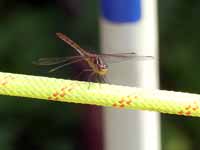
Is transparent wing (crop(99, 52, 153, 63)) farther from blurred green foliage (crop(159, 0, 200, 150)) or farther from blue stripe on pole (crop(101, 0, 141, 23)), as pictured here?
blurred green foliage (crop(159, 0, 200, 150))

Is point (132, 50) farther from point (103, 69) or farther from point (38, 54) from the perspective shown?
point (38, 54)

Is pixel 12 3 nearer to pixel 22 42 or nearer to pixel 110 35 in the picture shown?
pixel 22 42

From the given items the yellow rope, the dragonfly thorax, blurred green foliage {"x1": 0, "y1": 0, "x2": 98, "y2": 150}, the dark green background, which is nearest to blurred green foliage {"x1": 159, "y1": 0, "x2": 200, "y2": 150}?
the dark green background

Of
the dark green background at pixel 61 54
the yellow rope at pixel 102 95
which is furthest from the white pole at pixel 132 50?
the dark green background at pixel 61 54

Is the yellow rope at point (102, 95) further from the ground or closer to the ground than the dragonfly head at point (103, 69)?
closer to the ground

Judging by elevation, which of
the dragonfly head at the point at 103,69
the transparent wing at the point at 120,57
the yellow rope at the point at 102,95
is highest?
the transparent wing at the point at 120,57

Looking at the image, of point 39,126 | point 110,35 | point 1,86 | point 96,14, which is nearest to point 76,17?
point 96,14

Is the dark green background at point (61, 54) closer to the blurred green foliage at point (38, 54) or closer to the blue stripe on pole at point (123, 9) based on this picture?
the blurred green foliage at point (38, 54)
